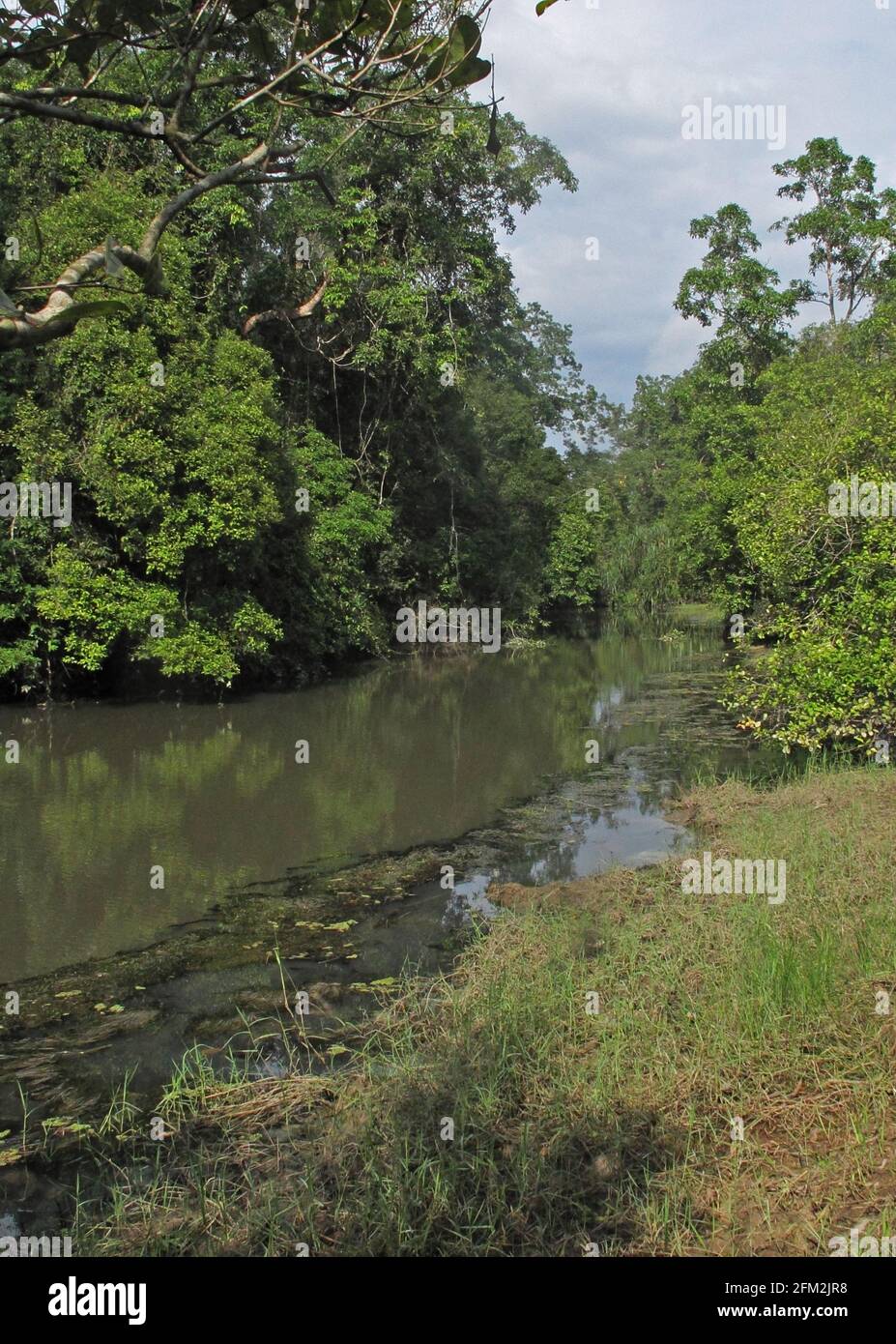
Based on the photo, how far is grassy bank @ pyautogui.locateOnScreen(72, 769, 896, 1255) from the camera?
344 centimetres

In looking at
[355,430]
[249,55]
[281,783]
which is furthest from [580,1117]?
[355,430]

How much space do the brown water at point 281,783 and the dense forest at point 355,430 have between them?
1.52 meters

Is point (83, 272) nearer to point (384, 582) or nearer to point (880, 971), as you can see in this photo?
point (880, 971)

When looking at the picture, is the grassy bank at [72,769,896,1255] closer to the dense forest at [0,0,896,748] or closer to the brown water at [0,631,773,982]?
the brown water at [0,631,773,982]

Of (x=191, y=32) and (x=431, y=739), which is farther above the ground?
(x=191, y=32)

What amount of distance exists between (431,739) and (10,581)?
21.3 ft

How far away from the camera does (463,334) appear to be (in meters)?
22.0

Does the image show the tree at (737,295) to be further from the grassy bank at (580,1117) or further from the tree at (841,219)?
the grassy bank at (580,1117)

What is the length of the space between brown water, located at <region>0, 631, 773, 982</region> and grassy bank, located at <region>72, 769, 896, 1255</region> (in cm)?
279

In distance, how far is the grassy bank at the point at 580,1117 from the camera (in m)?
3.44

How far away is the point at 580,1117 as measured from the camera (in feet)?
13.2

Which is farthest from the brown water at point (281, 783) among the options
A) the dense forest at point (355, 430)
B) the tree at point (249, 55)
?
the tree at point (249, 55)

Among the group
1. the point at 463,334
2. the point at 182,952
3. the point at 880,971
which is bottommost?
the point at 182,952
